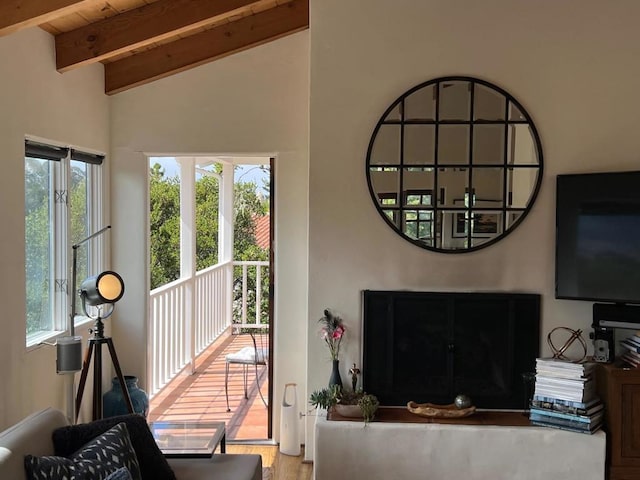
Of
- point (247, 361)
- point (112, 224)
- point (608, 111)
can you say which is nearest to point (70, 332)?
point (112, 224)

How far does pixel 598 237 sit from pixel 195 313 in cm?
394

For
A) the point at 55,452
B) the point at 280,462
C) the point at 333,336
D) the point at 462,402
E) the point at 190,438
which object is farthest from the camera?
the point at 280,462

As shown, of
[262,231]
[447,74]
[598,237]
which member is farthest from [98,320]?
[262,231]

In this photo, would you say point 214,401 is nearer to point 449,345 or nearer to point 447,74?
point 449,345

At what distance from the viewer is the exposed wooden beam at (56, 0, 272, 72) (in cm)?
344

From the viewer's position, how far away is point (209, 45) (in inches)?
158

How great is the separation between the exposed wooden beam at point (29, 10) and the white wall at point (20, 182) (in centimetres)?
28

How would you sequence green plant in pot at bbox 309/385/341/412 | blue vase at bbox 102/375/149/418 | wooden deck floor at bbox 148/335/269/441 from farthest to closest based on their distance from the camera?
wooden deck floor at bbox 148/335/269/441, blue vase at bbox 102/375/149/418, green plant in pot at bbox 309/385/341/412

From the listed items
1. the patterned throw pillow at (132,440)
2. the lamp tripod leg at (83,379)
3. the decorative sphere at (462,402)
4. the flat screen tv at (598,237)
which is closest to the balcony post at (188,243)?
the lamp tripod leg at (83,379)

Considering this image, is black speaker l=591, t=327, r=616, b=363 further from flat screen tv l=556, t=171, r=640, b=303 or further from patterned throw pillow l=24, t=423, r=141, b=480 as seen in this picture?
patterned throw pillow l=24, t=423, r=141, b=480

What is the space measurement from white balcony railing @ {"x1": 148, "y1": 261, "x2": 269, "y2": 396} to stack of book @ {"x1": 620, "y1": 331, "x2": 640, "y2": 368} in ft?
10.0

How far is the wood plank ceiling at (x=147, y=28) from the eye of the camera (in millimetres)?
2744

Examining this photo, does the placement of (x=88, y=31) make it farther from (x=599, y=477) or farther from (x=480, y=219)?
(x=599, y=477)

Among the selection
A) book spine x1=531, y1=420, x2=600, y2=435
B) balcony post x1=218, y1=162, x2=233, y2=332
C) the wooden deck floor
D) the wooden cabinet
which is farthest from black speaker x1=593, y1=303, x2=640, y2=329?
balcony post x1=218, y1=162, x2=233, y2=332
